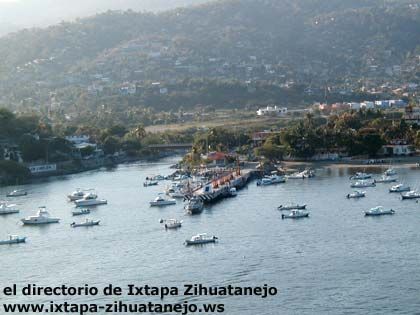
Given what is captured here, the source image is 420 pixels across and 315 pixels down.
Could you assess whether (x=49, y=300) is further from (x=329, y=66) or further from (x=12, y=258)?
(x=329, y=66)

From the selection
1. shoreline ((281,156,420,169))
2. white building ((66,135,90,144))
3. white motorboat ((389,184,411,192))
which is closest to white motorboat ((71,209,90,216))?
white motorboat ((389,184,411,192))

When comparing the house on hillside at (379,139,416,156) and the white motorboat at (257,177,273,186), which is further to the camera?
the house on hillside at (379,139,416,156)

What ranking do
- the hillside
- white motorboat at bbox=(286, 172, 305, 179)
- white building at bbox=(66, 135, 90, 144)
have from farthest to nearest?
the hillside → white building at bbox=(66, 135, 90, 144) → white motorboat at bbox=(286, 172, 305, 179)

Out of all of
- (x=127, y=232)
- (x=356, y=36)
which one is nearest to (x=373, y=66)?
(x=356, y=36)

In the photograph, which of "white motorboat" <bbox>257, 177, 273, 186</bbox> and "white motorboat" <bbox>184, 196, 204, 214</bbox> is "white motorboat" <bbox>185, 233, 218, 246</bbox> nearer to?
"white motorboat" <bbox>184, 196, 204, 214</bbox>

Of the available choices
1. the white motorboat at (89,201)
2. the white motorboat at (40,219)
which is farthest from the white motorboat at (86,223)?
the white motorboat at (89,201)

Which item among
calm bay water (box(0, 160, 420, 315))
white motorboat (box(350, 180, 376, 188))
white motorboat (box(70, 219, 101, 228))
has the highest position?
white motorboat (box(350, 180, 376, 188))

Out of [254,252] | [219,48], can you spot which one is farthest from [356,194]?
[219,48]
